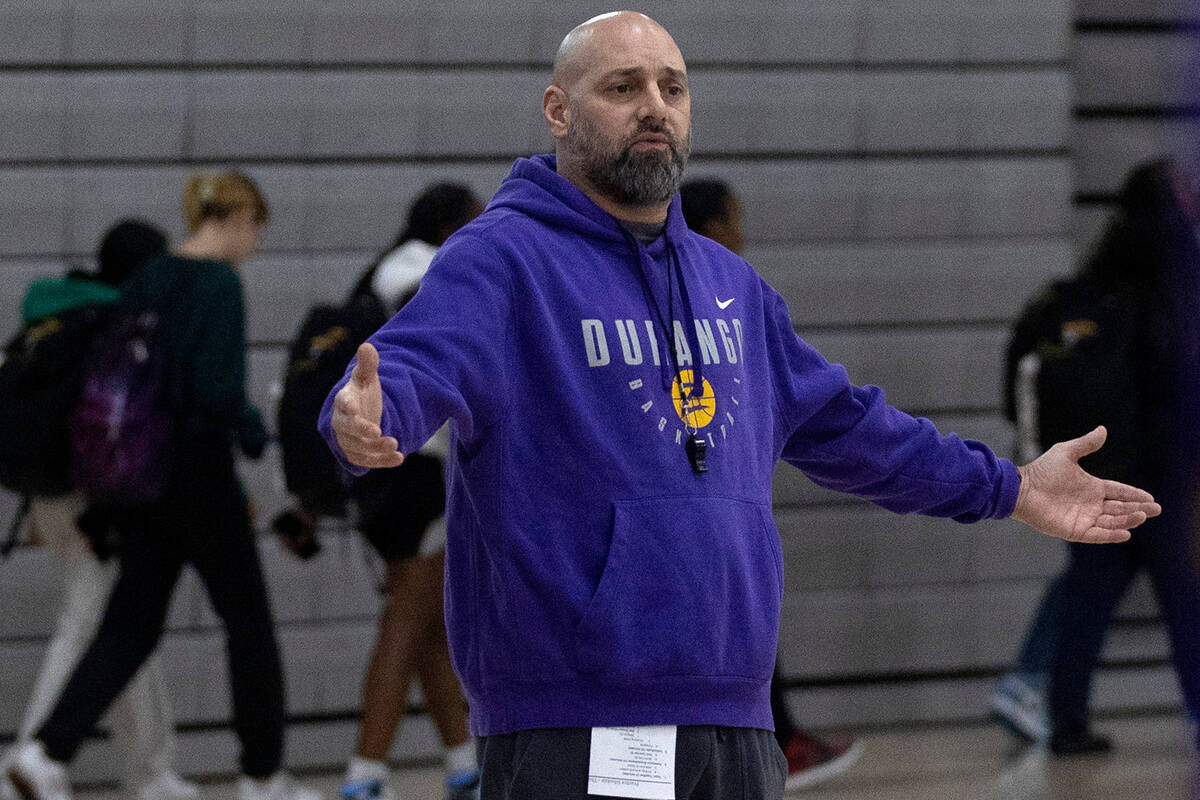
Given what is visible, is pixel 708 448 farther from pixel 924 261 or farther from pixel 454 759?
pixel 924 261

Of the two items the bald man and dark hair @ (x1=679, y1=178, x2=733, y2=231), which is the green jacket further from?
the bald man

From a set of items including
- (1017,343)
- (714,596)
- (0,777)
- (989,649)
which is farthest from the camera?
(989,649)

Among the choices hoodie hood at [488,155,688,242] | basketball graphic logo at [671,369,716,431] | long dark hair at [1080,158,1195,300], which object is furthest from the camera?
long dark hair at [1080,158,1195,300]

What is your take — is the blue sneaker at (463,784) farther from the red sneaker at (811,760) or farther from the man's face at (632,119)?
the man's face at (632,119)

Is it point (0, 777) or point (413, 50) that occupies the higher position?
point (413, 50)

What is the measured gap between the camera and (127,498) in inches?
179

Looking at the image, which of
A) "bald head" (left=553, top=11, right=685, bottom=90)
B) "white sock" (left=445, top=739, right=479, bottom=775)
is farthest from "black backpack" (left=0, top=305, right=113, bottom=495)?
"bald head" (left=553, top=11, right=685, bottom=90)

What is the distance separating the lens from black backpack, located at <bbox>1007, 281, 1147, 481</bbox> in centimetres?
500

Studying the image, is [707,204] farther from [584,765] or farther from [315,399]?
[584,765]

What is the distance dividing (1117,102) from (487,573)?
16.8ft

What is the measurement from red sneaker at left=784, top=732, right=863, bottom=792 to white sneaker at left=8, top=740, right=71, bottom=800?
7.10ft

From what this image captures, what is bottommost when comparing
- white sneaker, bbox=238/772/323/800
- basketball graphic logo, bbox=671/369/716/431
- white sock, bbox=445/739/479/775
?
white sneaker, bbox=238/772/323/800

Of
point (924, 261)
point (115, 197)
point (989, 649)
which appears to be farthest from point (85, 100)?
point (989, 649)

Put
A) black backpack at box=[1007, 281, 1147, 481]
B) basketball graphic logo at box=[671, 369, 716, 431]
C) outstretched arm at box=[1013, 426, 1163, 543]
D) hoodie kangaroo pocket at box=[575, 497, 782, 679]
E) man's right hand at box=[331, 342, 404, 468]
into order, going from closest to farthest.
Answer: man's right hand at box=[331, 342, 404, 468], hoodie kangaroo pocket at box=[575, 497, 782, 679], basketball graphic logo at box=[671, 369, 716, 431], outstretched arm at box=[1013, 426, 1163, 543], black backpack at box=[1007, 281, 1147, 481]
